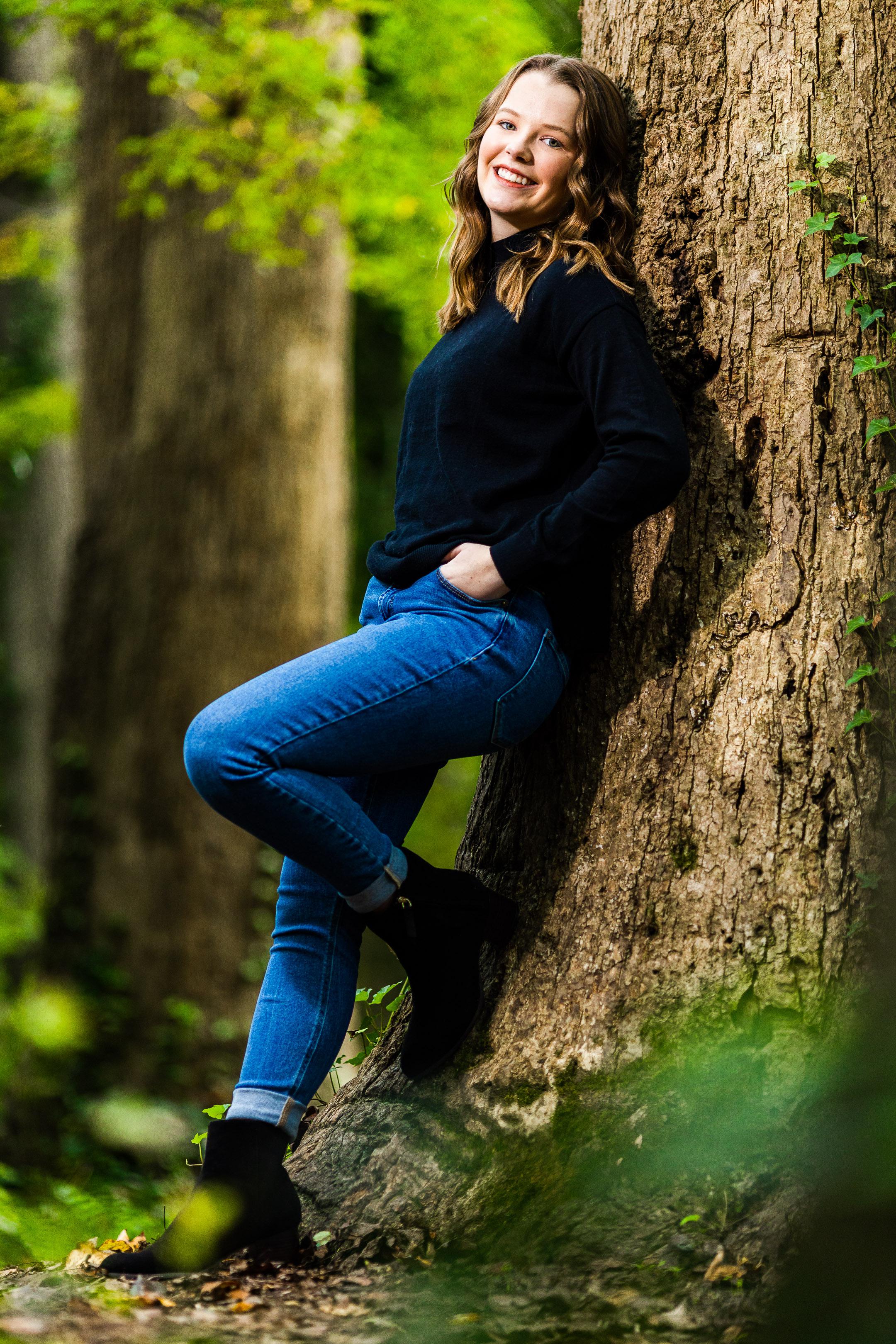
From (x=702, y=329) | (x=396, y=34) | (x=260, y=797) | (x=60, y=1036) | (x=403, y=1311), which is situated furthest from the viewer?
(x=396, y=34)

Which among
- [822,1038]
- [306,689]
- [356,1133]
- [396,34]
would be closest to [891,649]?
[822,1038]

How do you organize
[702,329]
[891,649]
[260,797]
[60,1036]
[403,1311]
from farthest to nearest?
[702,329], [891,649], [260,797], [403,1311], [60,1036]

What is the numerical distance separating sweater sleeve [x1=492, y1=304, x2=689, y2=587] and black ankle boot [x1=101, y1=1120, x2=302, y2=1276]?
50.1 inches

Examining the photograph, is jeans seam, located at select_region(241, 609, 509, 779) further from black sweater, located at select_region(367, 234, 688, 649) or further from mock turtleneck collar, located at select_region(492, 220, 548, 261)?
mock turtleneck collar, located at select_region(492, 220, 548, 261)

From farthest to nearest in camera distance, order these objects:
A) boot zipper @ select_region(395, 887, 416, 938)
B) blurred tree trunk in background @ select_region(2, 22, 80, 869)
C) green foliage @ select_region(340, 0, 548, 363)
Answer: blurred tree trunk in background @ select_region(2, 22, 80, 869), green foliage @ select_region(340, 0, 548, 363), boot zipper @ select_region(395, 887, 416, 938)

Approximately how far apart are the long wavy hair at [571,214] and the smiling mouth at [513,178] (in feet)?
0.31

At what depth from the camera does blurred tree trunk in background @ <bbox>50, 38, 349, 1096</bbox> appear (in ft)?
23.4

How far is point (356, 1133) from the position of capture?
9.07 ft

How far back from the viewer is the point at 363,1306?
90.0 inches

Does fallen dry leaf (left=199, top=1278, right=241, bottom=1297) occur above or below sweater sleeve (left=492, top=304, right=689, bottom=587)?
below

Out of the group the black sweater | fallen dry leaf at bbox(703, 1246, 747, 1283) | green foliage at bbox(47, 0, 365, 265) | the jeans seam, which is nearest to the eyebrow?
the black sweater

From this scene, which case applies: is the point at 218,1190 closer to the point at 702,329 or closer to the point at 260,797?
the point at 260,797

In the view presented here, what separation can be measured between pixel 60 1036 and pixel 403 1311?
3.19 feet

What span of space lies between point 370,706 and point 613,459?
698mm
